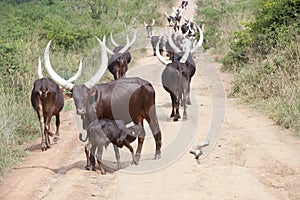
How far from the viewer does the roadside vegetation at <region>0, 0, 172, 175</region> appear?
8633 mm

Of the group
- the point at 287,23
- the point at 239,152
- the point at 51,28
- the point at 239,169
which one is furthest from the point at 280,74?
the point at 51,28

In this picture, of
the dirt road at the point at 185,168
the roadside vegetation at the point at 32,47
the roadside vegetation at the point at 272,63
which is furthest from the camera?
the roadside vegetation at the point at 272,63

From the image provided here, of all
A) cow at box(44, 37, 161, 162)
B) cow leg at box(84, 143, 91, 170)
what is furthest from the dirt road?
cow at box(44, 37, 161, 162)

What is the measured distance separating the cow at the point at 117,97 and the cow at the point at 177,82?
2558 millimetres

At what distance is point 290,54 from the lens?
11.1 metres

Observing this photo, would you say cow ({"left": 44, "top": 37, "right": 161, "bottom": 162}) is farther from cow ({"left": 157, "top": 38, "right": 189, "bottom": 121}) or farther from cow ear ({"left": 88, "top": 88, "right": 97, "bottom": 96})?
cow ({"left": 157, "top": 38, "right": 189, "bottom": 121})

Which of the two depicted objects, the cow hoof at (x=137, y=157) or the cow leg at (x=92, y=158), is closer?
the cow leg at (x=92, y=158)

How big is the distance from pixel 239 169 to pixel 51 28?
11649 millimetres

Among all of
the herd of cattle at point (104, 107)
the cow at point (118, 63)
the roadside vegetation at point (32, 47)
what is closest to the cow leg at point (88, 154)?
the herd of cattle at point (104, 107)

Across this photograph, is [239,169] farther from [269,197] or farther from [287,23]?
[287,23]

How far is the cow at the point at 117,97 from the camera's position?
643cm

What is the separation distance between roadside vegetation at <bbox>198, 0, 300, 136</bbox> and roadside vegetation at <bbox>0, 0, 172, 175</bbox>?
15.6ft

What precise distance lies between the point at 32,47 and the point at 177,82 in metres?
4.76

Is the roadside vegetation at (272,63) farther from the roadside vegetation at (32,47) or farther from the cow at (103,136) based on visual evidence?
the roadside vegetation at (32,47)
